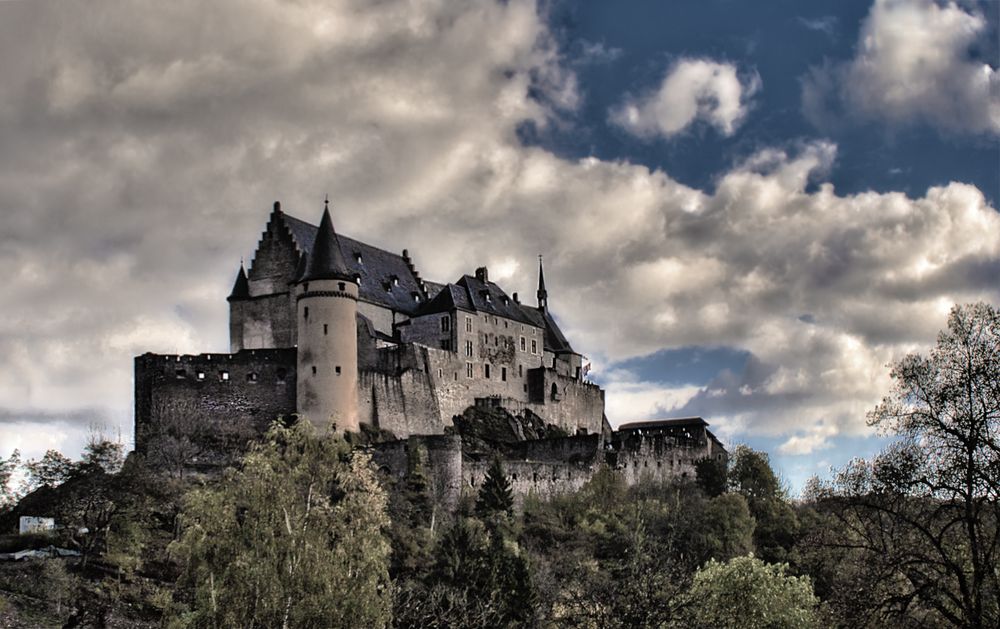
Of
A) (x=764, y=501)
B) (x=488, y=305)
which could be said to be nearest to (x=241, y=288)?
(x=488, y=305)

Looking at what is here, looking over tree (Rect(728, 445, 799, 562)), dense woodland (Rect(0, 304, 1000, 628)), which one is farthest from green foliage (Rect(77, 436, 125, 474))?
tree (Rect(728, 445, 799, 562))

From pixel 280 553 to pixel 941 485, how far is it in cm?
1764

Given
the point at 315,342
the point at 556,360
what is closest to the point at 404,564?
the point at 315,342

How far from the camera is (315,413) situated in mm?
67000

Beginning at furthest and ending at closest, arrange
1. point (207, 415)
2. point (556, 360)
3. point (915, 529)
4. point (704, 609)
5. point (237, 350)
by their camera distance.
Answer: point (556, 360) < point (237, 350) < point (207, 415) < point (704, 609) < point (915, 529)

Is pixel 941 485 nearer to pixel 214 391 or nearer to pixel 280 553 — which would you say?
pixel 280 553

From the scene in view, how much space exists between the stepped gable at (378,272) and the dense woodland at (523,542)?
18.6m

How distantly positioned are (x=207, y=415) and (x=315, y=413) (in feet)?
19.0

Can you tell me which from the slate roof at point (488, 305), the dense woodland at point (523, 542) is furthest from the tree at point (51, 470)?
the slate roof at point (488, 305)

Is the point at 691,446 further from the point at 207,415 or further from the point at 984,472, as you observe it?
the point at 984,472

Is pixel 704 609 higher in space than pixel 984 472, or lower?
lower

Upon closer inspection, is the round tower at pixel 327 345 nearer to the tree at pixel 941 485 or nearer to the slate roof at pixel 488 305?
the slate roof at pixel 488 305

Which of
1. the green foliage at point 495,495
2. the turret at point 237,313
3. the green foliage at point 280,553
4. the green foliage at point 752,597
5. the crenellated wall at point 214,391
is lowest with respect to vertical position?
the green foliage at point 752,597

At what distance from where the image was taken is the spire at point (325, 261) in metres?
68.1
